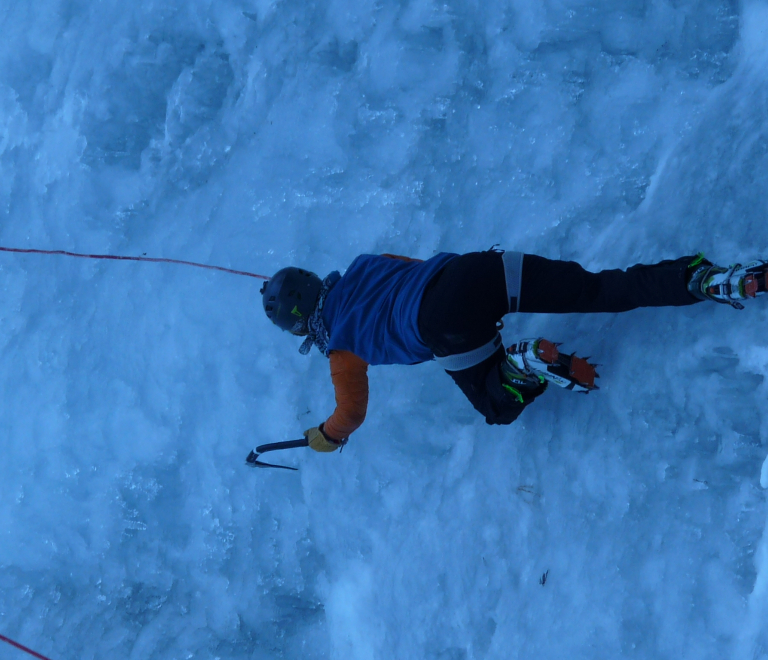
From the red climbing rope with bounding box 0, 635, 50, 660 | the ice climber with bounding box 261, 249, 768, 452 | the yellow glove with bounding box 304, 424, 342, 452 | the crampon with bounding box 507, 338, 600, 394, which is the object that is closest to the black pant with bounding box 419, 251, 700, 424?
the ice climber with bounding box 261, 249, 768, 452

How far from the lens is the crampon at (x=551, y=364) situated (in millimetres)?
2053

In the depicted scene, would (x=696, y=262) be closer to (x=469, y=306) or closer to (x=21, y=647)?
(x=469, y=306)

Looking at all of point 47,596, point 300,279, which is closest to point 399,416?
point 300,279

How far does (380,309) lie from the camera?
2.34 m

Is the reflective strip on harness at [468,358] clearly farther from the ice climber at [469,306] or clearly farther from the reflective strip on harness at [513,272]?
the reflective strip on harness at [513,272]

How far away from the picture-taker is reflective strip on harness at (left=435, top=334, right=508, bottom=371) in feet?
7.33

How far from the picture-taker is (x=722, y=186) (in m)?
2.10

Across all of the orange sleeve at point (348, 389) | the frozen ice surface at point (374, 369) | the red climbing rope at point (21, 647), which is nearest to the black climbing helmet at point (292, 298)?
the orange sleeve at point (348, 389)

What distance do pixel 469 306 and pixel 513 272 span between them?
0.17 meters

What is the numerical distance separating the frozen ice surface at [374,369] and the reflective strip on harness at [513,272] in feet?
1.43

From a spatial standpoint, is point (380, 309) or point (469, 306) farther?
point (380, 309)

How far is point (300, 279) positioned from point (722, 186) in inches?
57.5

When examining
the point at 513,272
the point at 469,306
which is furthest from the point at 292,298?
the point at 513,272

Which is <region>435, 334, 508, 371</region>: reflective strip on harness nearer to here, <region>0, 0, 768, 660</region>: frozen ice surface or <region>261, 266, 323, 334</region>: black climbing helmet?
<region>0, 0, 768, 660</region>: frozen ice surface
